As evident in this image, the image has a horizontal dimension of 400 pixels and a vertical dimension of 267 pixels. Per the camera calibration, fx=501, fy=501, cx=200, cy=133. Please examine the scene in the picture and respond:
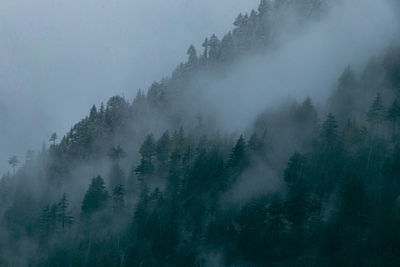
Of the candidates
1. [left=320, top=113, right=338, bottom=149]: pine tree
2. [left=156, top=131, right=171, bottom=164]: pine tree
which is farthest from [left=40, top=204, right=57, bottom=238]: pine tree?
[left=320, top=113, right=338, bottom=149]: pine tree

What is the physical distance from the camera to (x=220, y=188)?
101 meters

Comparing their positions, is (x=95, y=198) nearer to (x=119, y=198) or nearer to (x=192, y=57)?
(x=119, y=198)

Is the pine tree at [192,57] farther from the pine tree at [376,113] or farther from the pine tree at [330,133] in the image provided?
the pine tree at [376,113]

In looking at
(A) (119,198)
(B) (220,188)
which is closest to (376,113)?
(B) (220,188)

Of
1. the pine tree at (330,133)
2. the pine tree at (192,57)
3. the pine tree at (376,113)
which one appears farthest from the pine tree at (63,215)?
the pine tree at (376,113)

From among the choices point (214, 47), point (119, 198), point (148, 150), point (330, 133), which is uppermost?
point (214, 47)

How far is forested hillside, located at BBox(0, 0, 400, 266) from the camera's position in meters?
85.6

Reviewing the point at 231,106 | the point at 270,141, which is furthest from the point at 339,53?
the point at 270,141

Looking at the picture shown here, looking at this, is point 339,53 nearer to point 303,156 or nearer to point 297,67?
point 297,67

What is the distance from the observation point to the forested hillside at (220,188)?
85.6 m

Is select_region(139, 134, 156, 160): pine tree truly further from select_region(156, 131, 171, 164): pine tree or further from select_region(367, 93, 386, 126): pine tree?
select_region(367, 93, 386, 126): pine tree

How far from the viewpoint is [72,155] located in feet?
419

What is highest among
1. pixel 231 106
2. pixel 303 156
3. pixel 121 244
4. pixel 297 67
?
pixel 297 67

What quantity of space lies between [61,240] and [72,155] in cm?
2787
